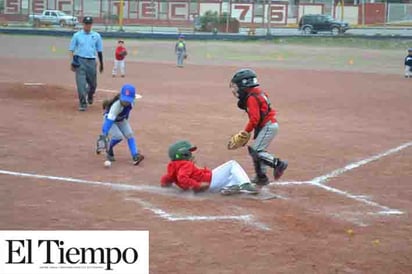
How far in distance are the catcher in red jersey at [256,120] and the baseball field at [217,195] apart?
15.1 inches

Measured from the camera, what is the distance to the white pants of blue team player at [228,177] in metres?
8.56

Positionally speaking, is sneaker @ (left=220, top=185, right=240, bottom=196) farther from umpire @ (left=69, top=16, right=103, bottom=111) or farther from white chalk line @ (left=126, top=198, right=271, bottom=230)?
umpire @ (left=69, top=16, right=103, bottom=111)

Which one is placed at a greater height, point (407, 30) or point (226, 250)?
point (407, 30)

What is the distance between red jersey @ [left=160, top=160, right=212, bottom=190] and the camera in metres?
8.54

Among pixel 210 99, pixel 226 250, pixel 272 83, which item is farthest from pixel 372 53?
pixel 226 250

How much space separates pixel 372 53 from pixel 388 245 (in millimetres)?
39150

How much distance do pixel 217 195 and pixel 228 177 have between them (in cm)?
25

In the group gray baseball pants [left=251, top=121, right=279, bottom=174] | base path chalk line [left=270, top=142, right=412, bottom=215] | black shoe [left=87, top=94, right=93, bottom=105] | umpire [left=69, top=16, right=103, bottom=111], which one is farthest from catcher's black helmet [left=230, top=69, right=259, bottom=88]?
black shoe [left=87, top=94, right=93, bottom=105]

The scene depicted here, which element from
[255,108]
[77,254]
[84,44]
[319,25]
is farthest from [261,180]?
[319,25]

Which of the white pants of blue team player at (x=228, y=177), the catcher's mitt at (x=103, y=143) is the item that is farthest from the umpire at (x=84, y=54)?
the white pants of blue team player at (x=228, y=177)

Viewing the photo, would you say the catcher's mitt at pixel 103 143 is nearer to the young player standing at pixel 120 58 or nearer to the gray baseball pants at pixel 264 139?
the gray baseball pants at pixel 264 139

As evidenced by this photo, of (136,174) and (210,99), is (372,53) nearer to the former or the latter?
(210,99)

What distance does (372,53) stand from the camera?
4459 cm

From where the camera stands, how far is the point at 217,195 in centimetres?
862
